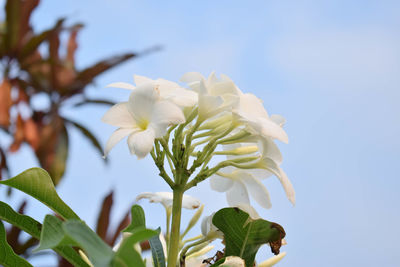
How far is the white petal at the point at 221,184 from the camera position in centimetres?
70

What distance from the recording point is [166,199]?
0.73 m

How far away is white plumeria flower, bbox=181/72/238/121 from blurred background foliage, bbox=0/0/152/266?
9.66 ft

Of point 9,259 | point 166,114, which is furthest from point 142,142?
point 9,259

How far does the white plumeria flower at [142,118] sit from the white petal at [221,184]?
160 mm

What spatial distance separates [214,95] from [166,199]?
198mm

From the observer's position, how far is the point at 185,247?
654 millimetres

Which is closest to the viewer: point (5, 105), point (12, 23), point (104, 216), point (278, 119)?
point (278, 119)

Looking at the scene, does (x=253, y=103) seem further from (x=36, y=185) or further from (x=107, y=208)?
(x=107, y=208)

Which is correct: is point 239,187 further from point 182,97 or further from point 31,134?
point 31,134

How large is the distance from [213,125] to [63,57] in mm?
3699

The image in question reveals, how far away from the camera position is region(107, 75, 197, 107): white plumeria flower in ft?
1.91

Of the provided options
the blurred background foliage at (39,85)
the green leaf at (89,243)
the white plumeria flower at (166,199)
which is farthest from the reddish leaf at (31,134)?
the green leaf at (89,243)

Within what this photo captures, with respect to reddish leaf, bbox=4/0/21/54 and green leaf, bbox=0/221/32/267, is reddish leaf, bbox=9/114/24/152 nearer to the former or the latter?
reddish leaf, bbox=4/0/21/54

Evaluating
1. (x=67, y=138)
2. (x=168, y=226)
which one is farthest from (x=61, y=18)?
(x=168, y=226)
